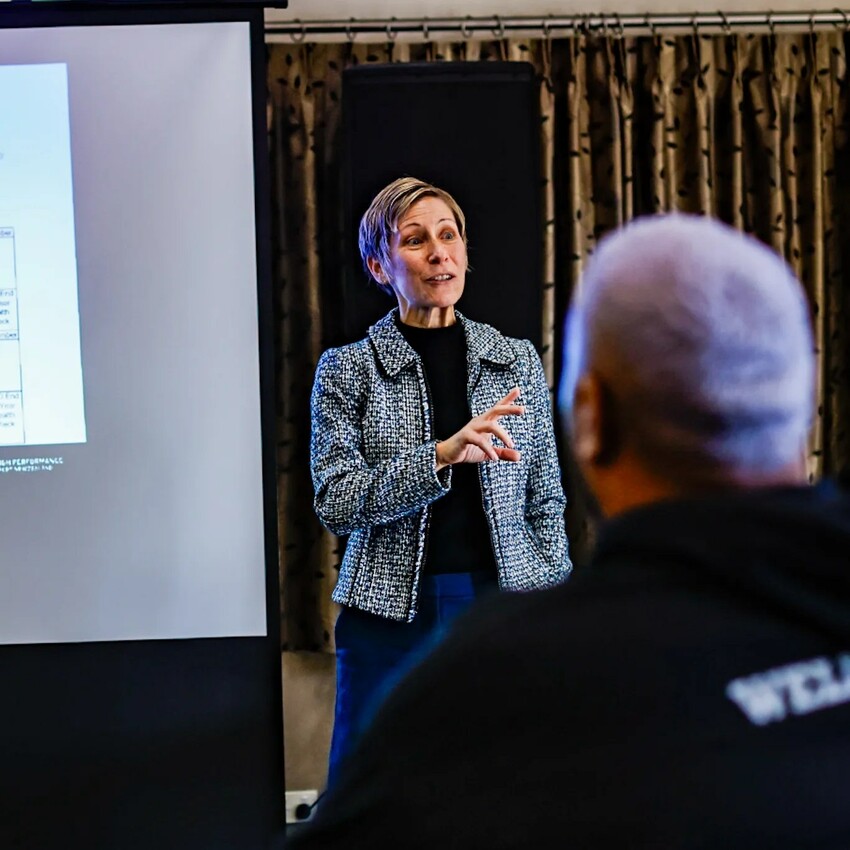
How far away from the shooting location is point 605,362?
732 mm

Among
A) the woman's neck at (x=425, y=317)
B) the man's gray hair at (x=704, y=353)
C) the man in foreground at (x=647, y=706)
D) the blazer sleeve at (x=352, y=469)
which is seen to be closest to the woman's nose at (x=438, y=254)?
the woman's neck at (x=425, y=317)

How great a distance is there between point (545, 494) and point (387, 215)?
717 millimetres

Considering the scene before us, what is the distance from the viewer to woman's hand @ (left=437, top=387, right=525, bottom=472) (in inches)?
74.6

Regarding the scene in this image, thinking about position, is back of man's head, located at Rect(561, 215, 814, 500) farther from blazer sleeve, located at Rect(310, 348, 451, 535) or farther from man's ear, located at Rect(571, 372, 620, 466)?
blazer sleeve, located at Rect(310, 348, 451, 535)

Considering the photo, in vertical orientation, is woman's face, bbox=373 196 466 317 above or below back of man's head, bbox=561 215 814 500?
above

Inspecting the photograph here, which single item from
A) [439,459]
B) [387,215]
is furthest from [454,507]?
[387,215]

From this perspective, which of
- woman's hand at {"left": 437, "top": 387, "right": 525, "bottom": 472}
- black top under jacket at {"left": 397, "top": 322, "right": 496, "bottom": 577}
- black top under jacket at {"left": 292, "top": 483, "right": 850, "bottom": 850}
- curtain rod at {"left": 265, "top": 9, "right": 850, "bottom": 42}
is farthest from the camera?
curtain rod at {"left": 265, "top": 9, "right": 850, "bottom": 42}

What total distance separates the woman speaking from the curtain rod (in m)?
0.84

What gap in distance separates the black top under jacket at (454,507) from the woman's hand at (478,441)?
8cm

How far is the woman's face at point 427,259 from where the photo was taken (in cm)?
211

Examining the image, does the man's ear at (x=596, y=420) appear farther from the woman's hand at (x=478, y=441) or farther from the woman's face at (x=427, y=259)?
the woman's face at (x=427, y=259)

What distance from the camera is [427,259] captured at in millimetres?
2117

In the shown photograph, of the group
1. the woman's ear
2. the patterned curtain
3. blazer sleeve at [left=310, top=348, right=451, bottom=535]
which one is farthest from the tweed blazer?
the patterned curtain

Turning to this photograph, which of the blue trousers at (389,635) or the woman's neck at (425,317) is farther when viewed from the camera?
the woman's neck at (425,317)
